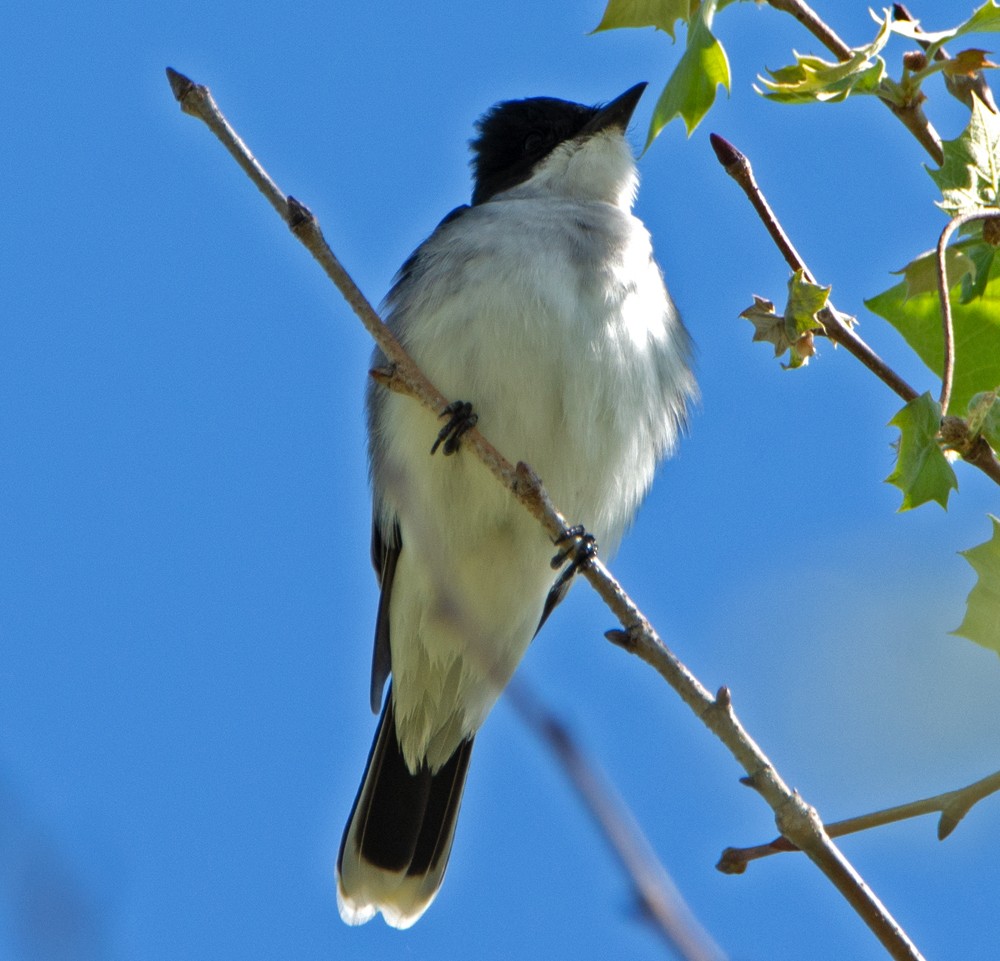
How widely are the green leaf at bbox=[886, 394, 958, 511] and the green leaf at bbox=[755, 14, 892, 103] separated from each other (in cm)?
58

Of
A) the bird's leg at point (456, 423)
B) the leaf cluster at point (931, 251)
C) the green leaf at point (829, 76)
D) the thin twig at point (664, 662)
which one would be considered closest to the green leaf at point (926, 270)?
the leaf cluster at point (931, 251)

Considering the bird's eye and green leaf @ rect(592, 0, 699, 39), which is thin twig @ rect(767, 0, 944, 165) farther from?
the bird's eye

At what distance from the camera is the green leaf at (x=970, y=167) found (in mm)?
2463

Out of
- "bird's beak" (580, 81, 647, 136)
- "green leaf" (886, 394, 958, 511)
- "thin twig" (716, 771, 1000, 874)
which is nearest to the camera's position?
"thin twig" (716, 771, 1000, 874)

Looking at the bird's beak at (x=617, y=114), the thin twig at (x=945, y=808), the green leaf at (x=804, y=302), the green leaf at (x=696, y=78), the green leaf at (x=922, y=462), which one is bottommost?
the thin twig at (x=945, y=808)

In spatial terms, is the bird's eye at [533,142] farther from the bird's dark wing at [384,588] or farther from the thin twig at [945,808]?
the thin twig at [945,808]

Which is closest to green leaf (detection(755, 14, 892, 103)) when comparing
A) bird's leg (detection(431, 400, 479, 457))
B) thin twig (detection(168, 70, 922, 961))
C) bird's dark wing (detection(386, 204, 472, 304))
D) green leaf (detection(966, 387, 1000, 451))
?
green leaf (detection(966, 387, 1000, 451))

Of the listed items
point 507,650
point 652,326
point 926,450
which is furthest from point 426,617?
point 926,450

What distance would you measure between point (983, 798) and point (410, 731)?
427cm

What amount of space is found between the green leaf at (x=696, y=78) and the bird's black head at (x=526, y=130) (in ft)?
13.4

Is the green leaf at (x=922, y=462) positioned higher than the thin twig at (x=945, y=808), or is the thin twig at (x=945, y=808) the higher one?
the green leaf at (x=922, y=462)

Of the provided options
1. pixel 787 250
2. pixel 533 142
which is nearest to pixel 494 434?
pixel 533 142

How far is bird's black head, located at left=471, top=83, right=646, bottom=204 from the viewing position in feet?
21.2

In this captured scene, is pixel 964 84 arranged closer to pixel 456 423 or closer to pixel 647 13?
pixel 647 13
